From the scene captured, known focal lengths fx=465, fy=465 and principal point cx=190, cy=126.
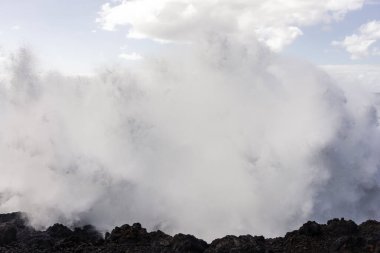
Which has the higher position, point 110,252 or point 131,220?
point 131,220

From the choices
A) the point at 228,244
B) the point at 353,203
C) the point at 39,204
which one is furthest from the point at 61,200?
the point at 353,203

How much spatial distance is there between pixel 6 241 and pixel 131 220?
14.6 m

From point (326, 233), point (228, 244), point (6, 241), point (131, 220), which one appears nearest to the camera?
point (228, 244)

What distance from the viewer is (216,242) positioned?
42.5 ft

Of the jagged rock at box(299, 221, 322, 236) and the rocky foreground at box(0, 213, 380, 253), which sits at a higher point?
the jagged rock at box(299, 221, 322, 236)

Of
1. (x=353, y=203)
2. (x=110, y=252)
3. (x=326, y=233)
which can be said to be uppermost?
(x=353, y=203)

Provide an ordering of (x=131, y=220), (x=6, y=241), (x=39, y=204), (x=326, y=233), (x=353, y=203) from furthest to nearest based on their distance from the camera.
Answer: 1. (x=353, y=203)
2. (x=131, y=220)
3. (x=39, y=204)
4. (x=6, y=241)
5. (x=326, y=233)

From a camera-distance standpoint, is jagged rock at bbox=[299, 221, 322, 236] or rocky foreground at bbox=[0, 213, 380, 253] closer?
rocky foreground at bbox=[0, 213, 380, 253]

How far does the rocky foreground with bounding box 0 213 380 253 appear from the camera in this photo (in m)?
12.2

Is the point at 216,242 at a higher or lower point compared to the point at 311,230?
lower

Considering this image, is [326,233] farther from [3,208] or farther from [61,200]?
[3,208]

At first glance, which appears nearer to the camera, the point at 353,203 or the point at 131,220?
the point at 131,220

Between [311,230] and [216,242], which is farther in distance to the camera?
[311,230]

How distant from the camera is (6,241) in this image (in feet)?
48.6
